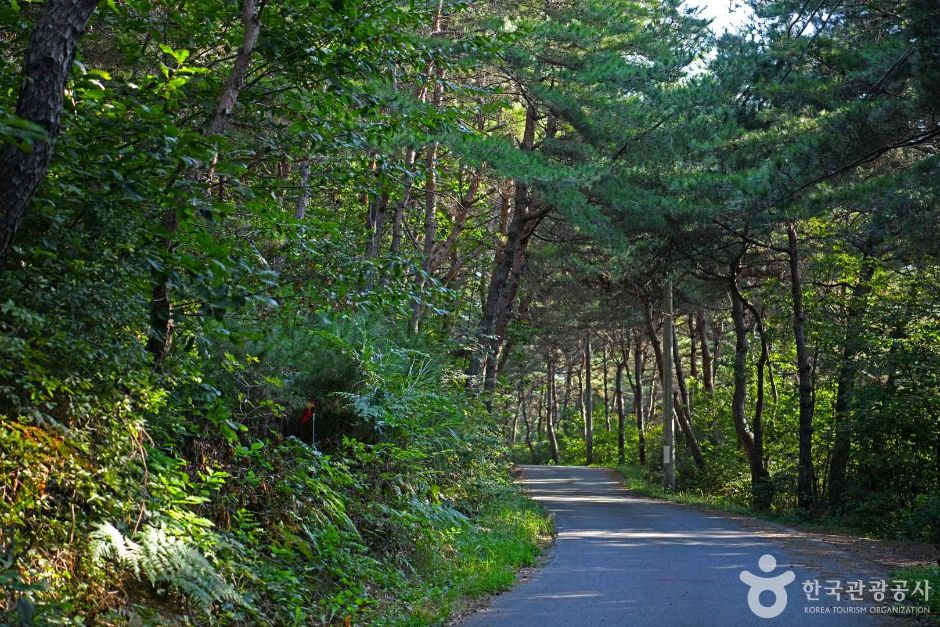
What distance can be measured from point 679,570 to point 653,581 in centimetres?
112

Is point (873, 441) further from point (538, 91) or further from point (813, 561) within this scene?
point (538, 91)

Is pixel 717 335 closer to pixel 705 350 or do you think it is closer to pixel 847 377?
pixel 705 350

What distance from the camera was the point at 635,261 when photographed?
76.3 ft

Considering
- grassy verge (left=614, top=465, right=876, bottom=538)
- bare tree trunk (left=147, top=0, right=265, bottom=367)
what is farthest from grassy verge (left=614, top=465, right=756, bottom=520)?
bare tree trunk (left=147, top=0, right=265, bottom=367)

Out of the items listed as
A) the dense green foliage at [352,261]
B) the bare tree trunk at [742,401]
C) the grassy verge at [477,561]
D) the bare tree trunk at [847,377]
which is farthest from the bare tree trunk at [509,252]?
the bare tree trunk at [847,377]

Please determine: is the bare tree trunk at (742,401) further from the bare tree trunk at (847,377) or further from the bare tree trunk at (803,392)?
the bare tree trunk at (847,377)

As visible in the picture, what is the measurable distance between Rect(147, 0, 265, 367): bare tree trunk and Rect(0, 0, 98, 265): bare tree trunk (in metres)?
1.19

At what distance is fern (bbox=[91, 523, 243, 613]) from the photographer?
5457 mm

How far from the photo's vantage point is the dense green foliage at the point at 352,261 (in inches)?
217

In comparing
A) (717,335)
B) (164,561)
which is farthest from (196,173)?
(717,335)

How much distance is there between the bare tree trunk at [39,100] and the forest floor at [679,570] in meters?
5.61

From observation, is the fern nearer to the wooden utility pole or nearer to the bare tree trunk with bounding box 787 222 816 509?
the bare tree trunk with bounding box 787 222 816 509

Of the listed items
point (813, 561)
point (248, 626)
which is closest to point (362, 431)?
point (248, 626)

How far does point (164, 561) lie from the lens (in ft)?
18.8
